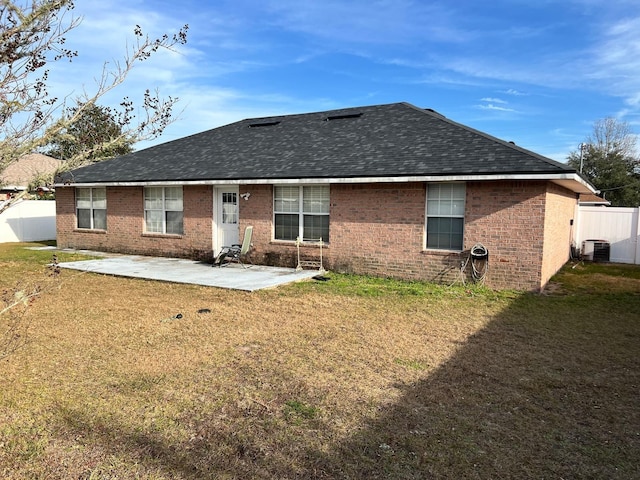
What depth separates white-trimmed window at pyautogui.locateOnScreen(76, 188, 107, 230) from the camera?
17.0 m

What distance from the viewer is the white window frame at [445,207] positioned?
10867 millimetres

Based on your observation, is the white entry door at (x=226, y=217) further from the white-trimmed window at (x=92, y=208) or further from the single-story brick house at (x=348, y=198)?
the white-trimmed window at (x=92, y=208)

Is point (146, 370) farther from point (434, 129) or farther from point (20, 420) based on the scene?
point (434, 129)

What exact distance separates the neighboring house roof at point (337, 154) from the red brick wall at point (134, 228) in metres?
0.73

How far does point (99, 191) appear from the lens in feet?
55.9

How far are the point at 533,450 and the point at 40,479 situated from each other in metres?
3.71

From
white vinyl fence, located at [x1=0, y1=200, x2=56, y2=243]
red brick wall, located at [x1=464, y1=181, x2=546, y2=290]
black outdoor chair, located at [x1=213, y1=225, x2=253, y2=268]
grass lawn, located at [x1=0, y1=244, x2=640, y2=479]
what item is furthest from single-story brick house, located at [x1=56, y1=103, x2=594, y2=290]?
white vinyl fence, located at [x1=0, y1=200, x2=56, y2=243]

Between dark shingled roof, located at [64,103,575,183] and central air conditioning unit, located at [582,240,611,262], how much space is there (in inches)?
307

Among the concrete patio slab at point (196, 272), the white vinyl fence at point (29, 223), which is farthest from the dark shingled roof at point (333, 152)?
the white vinyl fence at point (29, 223)

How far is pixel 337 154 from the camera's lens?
13328 mm

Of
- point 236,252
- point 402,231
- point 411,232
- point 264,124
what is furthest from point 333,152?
point 264,124

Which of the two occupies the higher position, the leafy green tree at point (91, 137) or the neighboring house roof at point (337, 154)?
the neighboring house roof at point (337, 154)

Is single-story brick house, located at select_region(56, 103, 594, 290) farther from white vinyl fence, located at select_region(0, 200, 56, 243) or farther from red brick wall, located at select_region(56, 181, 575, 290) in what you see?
white vinyl fence, located at select_region(0, 200, 56, 243)

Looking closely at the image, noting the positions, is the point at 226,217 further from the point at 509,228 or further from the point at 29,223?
the point at 29,223
